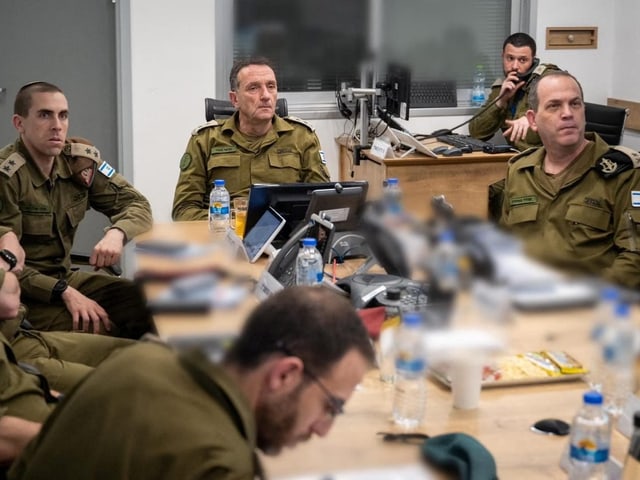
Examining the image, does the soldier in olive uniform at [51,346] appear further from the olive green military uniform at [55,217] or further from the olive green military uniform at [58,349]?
the olive green military uniform at [55,217]

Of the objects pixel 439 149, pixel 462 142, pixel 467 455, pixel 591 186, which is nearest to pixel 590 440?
pixel 467 455

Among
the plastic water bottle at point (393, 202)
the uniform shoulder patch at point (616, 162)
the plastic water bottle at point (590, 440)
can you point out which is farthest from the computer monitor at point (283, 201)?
the plastic water bottle at point (393, 202)

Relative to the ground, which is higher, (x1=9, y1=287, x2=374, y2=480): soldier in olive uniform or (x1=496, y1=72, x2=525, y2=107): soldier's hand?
(x1=496, y1=72, x2=525, y2=107): soldier's hand

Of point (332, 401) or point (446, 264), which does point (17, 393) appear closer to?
point (332, 401)

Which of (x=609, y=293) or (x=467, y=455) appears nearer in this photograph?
(x=609, y=293)

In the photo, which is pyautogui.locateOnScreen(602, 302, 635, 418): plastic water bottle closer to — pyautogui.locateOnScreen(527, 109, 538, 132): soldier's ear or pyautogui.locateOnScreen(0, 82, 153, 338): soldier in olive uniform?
pyautogui.locateOnScreen(527, 109, 538, 132): soldier's ear

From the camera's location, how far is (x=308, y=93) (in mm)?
5156

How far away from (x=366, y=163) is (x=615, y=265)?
4050 mm

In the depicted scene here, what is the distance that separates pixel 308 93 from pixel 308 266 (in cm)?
315

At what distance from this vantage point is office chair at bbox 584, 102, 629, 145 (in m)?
4.06

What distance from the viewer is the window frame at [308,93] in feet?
15.9

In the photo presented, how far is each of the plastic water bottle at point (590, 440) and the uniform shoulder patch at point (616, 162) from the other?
3.72 ft

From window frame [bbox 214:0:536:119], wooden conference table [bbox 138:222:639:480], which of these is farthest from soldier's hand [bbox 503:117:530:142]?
wooden conference table [bbox 138:222:639:480]

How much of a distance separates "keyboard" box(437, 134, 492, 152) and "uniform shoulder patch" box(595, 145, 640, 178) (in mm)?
1689
